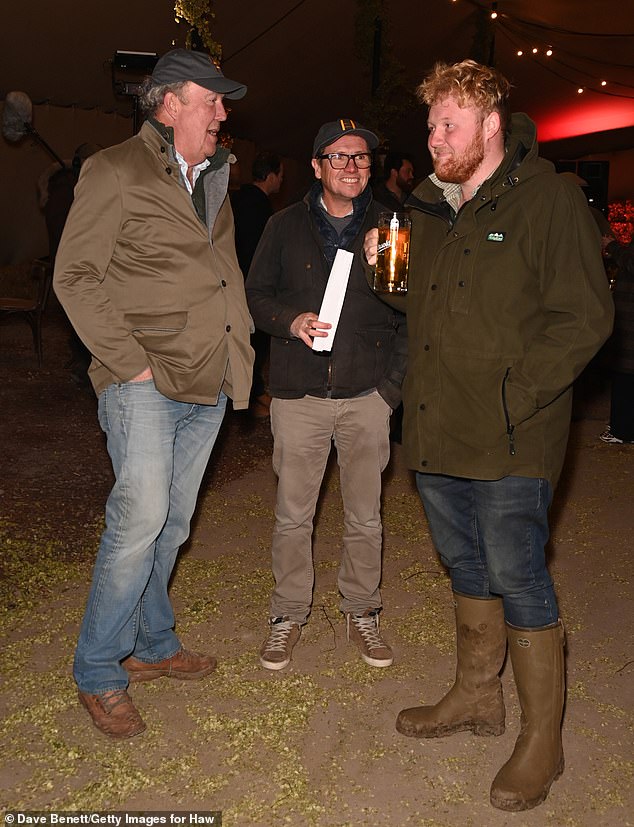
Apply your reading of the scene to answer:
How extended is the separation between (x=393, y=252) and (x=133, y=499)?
1156 millimetres

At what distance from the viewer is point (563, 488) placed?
6.45 m

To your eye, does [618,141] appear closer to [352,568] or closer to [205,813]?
[352,568]

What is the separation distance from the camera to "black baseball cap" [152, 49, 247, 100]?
2.94m

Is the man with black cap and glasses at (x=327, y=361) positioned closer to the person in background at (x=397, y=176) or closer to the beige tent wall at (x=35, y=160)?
the person in background at (x=397, y=176)

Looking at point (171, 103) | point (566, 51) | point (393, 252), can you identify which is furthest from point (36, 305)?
point (566, 51)

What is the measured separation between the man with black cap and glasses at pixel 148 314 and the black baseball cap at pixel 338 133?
1.44ft

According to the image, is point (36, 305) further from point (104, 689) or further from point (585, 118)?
point (585, 118)

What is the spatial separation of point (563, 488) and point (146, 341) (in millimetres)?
4199

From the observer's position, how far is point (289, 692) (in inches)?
137

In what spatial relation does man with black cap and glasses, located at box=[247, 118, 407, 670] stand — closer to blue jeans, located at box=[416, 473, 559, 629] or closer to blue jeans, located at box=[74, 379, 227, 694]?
blue jeans, located at box=[74, 379, 227, 694]

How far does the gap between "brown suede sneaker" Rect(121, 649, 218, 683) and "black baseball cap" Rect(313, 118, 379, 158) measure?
200cm

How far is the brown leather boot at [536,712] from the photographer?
2809 mm

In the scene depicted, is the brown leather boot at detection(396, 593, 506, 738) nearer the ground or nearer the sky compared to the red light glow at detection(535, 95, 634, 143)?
nearer the ground

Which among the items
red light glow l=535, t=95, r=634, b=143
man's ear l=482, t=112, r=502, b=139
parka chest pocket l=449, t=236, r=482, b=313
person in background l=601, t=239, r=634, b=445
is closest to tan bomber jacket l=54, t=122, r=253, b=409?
parka chest pocket l=449, t=236, r=482, b=313
